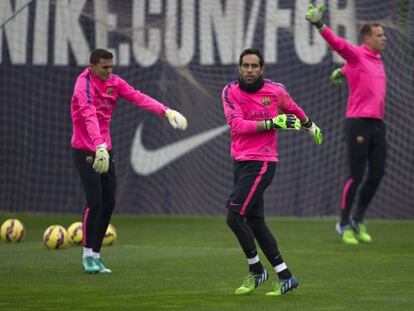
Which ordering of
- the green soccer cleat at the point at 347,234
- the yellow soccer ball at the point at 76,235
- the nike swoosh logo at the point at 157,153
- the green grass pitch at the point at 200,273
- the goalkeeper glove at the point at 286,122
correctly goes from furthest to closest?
the nike swoosh logo at the point at 157,153, the green soccer cleat at the point at 347,234, the yellow soccer ball at the point at 76,235, the goalkeeper glove at the point at 286,122, the green grass pitch at the point at 200,273

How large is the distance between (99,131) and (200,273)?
1.60 metres

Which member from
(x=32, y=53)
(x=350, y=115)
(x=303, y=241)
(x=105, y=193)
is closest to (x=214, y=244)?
(x=303, y=241)

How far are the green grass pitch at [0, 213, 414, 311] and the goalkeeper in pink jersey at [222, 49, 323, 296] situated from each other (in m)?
0.25

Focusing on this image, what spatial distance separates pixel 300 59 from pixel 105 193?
25.7ft

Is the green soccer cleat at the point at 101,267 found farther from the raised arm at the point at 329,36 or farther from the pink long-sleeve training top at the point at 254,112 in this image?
the raised arm at the point at 329,36

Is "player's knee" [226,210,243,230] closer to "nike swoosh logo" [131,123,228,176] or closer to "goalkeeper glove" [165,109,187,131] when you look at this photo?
"goalkeeper glove" [165,109,187,131]

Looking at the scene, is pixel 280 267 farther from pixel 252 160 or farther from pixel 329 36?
pixel 329 36

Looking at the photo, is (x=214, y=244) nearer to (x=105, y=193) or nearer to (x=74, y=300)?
(x=105, y=193)

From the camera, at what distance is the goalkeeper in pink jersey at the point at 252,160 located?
8.23 meters

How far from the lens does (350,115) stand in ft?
42.4

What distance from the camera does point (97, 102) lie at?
32.4 feet

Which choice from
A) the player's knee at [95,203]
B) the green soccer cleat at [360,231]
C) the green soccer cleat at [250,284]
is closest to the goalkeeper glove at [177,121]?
the player's knee at [95,203]

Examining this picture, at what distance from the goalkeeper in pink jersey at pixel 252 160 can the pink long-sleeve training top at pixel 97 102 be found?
159 centimetres

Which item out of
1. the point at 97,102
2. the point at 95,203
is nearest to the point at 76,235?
the point at 95,203
